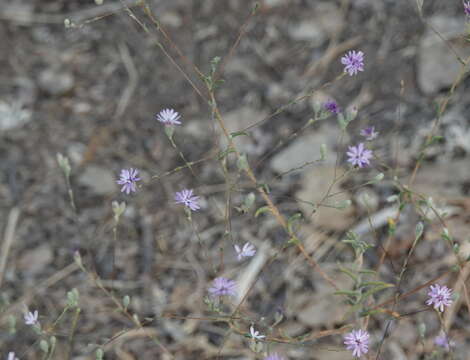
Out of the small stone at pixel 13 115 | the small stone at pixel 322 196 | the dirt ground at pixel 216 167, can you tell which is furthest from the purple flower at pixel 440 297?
the small stone at pixel 13 115

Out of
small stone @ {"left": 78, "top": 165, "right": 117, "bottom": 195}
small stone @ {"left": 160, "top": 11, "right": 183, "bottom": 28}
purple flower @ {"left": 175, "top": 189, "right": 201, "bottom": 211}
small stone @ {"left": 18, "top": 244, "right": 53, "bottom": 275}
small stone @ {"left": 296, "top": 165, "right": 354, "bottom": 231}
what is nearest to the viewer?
purple flower @ {"left": 175, "top": 189, "right": 201, "bottom": 211}

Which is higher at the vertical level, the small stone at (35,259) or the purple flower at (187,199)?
the purple flower at (187,199)

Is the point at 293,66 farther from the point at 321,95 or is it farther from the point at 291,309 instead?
the point at 291,309

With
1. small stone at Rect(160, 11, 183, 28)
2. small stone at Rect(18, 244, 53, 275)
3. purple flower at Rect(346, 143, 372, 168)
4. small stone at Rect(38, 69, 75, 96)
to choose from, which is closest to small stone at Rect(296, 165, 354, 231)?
purple flower at Rect(346, 143, 372, 168)

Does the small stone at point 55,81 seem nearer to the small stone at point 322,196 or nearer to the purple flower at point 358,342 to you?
the small stone at point 322,196

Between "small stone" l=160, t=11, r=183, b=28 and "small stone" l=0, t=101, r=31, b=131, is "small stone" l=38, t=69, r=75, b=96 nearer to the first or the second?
"small stone" l=0, t=101, r=31, b=131

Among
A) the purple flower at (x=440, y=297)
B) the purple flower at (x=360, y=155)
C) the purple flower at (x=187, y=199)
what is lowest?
the purple flower at (x=440, y=297)

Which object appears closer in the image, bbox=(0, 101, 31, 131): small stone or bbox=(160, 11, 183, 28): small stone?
bbox=(0, 101, 31, 131): small stone

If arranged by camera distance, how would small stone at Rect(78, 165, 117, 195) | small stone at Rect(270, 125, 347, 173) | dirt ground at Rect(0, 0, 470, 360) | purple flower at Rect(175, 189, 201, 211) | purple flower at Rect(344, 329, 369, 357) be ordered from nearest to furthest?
purple flower at Rect(344, 329, 369, 357)
purple flower at Rect(175, 189, 201, 211)
dirt ground at Rect(0, 0, 470, 360)
small stone at Rect(270, 125, 347, 173)
small stone at Rect(78, 165, 117, 195)

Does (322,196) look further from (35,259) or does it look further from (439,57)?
(35,259)
